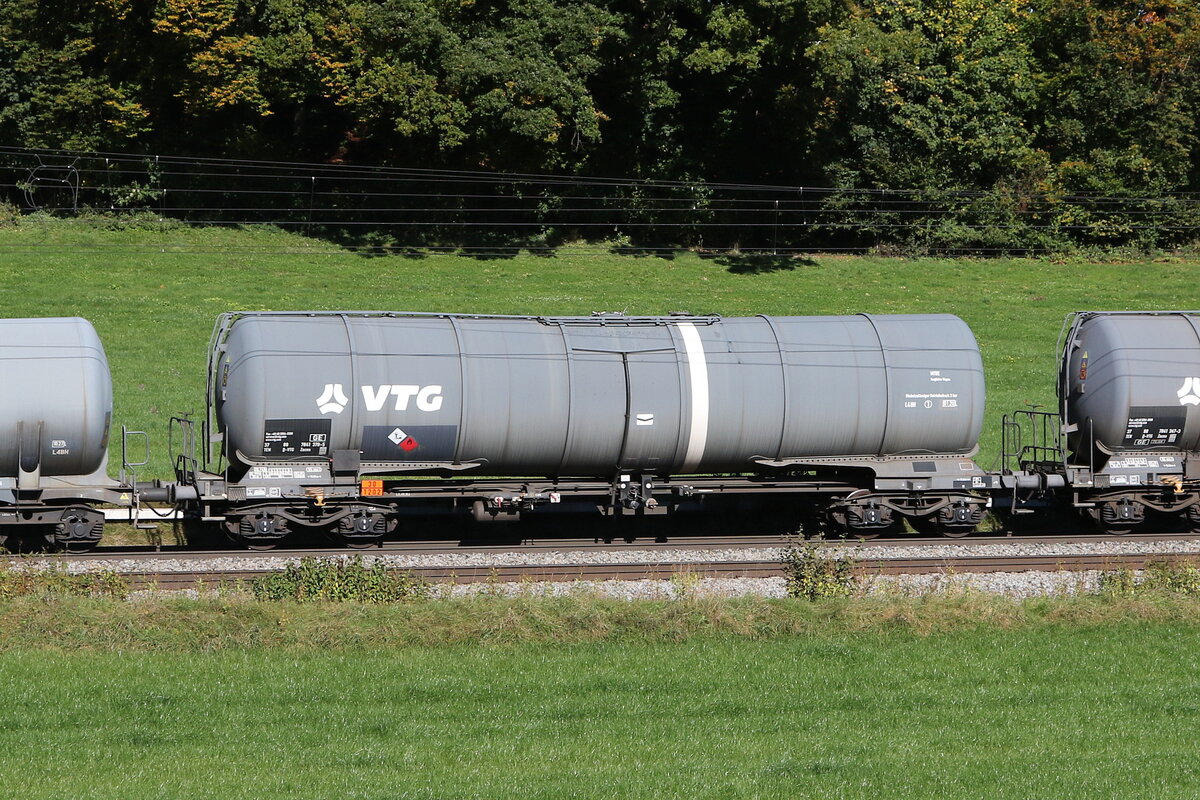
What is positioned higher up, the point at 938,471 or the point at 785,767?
the point at 938,471

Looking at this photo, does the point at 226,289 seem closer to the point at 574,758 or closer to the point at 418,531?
the point at 418,531

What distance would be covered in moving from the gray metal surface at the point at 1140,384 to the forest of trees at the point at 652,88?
23.6m

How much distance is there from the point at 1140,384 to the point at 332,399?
48.5 ft

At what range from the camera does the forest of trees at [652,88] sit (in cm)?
4572

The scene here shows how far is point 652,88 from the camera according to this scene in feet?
160

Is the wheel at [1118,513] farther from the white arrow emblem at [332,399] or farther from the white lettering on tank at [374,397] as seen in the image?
the white arrow emblem at [332,399]

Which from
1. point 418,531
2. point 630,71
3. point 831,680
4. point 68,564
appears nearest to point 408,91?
point 630,71

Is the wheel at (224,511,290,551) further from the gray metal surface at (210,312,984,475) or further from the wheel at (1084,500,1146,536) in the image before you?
the wheel at (1084,500,1146,536)

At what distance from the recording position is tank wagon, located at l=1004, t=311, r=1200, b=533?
23547 millimetres

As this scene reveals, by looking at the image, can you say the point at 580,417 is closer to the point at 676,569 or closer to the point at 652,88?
the point at 676,569

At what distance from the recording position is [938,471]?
2312cm

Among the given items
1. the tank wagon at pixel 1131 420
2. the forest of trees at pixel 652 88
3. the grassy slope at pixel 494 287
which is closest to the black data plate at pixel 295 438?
the grassy slope at pixel 494 287

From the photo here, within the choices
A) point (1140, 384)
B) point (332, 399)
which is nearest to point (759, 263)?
point (1140, 384)

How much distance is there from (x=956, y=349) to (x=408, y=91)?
92.8 feet
